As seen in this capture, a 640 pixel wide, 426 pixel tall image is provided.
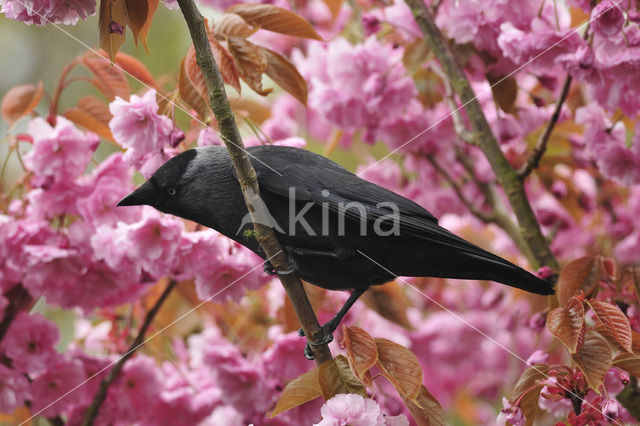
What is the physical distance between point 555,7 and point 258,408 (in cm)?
137

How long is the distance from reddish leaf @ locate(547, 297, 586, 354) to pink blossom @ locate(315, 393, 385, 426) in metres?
0.36

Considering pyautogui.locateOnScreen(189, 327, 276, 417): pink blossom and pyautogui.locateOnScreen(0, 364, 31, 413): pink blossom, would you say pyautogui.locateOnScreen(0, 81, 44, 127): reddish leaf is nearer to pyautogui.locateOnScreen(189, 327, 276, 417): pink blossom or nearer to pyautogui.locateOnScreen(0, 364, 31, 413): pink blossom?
pyautogui.locateOnScreen(0, 364, 31, 413): pink blossom

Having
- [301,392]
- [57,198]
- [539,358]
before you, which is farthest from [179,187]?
[539,358]

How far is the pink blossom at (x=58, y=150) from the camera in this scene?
6.07 feet

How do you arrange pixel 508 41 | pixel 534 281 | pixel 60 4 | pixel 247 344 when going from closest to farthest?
pixel 60 4, pixel 534 281, pixel 508 41, pixel 247 344

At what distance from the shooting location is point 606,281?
1708 millimetres

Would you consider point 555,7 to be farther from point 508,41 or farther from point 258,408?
point 258,408

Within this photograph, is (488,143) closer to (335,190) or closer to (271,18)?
(335,190)

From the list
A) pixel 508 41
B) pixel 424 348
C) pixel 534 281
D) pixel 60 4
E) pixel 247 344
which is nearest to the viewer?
pixel 60 4

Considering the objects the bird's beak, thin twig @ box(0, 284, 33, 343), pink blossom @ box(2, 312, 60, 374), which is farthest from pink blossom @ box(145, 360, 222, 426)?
the bird's beak

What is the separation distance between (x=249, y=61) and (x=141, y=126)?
0.30m

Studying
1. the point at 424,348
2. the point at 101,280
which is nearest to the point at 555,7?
the point at 101,280

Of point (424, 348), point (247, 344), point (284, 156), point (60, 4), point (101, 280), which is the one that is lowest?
point (424, 348)

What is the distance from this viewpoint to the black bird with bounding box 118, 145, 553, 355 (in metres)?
1.58
